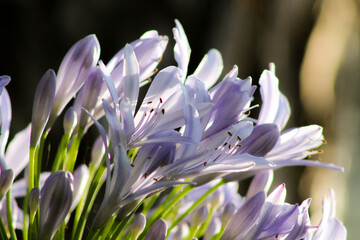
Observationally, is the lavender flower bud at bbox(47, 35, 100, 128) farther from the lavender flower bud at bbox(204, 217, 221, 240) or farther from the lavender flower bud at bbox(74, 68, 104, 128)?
the lavender flower bud at bbox(204, 217, 221, 240)

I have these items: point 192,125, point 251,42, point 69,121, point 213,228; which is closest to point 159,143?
point 192,125

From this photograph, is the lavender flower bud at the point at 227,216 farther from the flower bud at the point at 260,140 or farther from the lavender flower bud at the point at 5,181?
the lavender flower bud at the point at 5,181

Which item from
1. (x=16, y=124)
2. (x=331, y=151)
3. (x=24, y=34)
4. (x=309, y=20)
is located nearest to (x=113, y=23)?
(x=24, y=34)

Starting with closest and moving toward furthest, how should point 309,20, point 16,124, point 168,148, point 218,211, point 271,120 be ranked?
point 168,148, point 271,120, point 218,211, point 16,124, point 309,20

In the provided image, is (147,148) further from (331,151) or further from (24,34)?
(331,151)

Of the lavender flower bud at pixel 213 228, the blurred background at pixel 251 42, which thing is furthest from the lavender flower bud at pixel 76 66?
the blurred background at pixel 251 42

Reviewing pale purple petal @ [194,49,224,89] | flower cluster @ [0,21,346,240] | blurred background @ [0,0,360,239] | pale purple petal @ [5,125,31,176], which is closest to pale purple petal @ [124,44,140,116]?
flower cluster @ [0,21,346,240]
